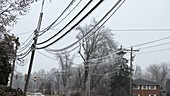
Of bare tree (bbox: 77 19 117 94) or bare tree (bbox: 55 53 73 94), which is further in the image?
bare tree (bbox: 55 53 73 94)

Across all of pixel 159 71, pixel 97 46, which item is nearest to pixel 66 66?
pixel 97 46

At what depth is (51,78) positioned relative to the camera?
5098 inches

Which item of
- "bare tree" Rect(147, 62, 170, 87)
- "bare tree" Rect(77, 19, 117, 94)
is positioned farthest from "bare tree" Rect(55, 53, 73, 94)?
"bare tree" Rect(147, 62, 170, 87)

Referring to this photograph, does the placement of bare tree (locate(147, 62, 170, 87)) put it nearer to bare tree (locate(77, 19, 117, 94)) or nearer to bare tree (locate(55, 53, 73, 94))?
bare tree (locate(55, 53, 73, 94))

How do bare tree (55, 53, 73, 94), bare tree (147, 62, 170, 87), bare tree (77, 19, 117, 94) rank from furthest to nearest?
bare tree (147, 62, 170, 87)
bare tree (55, 53, 73, 94)
bare tree (77, 19, 117, 94)

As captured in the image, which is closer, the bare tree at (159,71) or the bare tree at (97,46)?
the bare tree at (97,46)

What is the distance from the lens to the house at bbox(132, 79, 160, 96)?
91.4 meters

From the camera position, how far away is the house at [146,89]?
9145 centimetres

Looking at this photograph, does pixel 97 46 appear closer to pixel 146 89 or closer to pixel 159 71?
pixel 146 89

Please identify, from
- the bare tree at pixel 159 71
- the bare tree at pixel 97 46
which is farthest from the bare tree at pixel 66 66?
the bare tree at pixel 159 71

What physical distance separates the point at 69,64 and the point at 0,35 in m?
70.1

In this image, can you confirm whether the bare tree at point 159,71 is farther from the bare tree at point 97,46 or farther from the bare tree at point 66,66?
the bare tree at point 97,46

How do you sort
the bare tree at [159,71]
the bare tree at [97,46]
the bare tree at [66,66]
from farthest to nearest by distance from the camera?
Answer: 1. the bare tree at [159,71]
2. the bare tree at [66,66]
3. the bare tree at [97,46]

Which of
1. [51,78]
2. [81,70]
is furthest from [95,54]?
[51,78]
